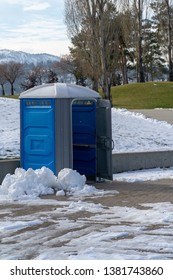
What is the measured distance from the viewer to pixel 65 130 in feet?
37.4

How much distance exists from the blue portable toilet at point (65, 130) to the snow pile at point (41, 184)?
649mm

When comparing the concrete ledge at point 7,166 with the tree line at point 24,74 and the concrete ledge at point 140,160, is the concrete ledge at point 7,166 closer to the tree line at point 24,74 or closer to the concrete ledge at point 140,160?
the concrete ledge at point 140,160

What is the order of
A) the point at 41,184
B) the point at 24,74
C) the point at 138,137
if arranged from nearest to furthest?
the point at 41,184 → the point at 138,137 → the point at 24,74

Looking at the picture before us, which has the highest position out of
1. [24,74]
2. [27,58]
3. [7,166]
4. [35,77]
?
[27,58]

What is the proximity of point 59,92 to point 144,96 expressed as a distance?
1515 inches

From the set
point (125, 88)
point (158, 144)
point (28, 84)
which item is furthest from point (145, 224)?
point (28, 84)

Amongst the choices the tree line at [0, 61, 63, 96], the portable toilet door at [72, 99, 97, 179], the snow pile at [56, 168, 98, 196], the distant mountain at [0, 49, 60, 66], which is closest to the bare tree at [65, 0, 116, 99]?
the portable toilet door at [72, 99, 97, 179]

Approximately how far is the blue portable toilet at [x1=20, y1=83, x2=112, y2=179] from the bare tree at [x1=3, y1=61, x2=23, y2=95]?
2777 inches

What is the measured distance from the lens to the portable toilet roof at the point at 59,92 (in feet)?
37.5

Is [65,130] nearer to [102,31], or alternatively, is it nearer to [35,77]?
→ [102,31]

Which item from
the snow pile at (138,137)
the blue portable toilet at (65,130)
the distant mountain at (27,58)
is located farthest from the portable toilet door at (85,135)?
the distant mountain at (27,58)

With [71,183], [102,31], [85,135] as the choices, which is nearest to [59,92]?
[85,135]
